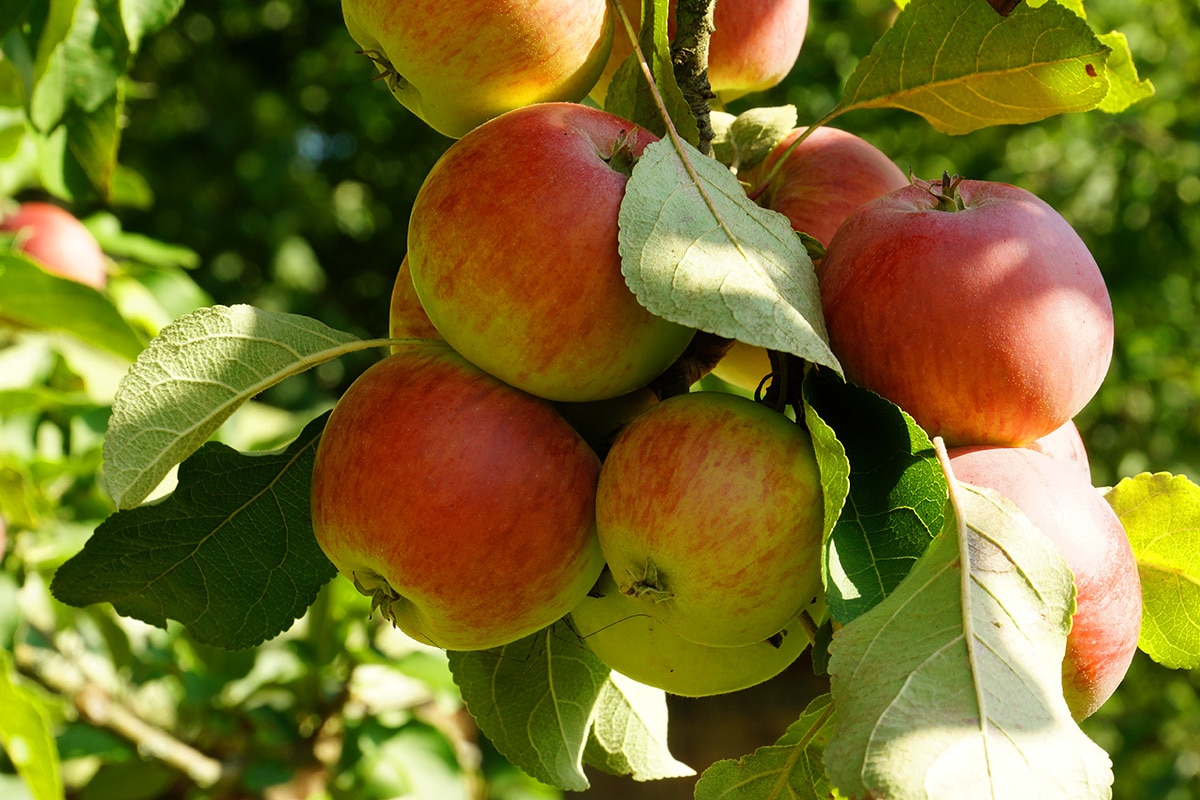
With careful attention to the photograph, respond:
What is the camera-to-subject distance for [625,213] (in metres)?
0.59

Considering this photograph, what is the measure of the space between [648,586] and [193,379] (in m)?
0.29

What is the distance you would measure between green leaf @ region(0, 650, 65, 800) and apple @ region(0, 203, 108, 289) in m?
0.84

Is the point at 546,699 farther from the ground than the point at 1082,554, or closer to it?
closer to it

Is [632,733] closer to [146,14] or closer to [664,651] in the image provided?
[664,651]

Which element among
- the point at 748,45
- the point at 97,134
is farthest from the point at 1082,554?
the point at 97,134

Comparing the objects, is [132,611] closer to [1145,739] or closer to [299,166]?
[1145,739]

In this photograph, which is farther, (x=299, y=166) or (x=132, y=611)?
(x=299, y=166)

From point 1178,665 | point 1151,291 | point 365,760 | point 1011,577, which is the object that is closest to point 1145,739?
point 1151,291

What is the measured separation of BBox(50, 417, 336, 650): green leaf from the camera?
73cm

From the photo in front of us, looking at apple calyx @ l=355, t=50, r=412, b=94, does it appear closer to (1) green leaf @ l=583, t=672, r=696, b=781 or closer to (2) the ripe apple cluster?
(2) the ripe apple cluster

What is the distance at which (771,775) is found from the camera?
27.3 inches

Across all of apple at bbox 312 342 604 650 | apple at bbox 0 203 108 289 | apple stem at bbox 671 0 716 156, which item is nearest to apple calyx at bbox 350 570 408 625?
apple at bbox 312 342 604 650

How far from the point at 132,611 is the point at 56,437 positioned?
1145 millimetres

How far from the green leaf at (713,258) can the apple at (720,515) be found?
0.07 metres
